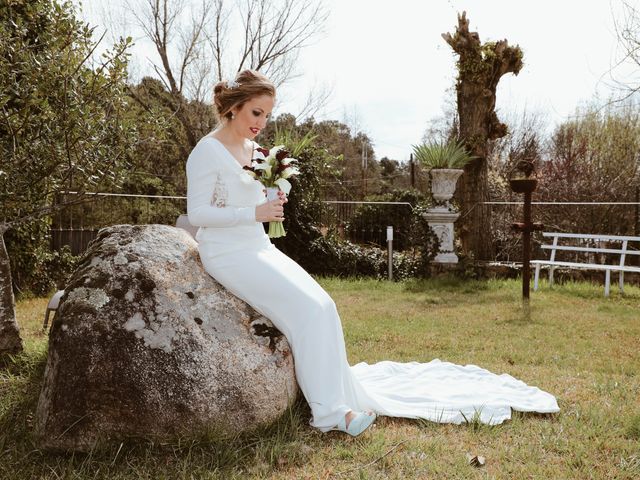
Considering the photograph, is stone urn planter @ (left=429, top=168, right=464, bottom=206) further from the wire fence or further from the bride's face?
the bride's face

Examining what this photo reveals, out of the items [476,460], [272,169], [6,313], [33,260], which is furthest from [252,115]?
[33,260]

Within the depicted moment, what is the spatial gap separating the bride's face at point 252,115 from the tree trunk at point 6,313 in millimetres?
2497

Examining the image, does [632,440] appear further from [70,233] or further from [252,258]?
[70,233]

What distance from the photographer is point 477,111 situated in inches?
431

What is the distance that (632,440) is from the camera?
3.35 metres

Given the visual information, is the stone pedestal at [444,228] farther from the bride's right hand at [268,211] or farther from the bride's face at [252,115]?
the bride's right hand at [268,211]

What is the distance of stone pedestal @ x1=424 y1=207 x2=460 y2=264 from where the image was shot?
10.2 meters

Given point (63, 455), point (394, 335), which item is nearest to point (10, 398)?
point (63, 455)

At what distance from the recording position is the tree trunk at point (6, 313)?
473cm

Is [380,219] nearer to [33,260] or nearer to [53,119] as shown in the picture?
[33,260]

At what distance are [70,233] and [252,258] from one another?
7.50m

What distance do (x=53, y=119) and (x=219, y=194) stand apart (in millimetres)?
2126

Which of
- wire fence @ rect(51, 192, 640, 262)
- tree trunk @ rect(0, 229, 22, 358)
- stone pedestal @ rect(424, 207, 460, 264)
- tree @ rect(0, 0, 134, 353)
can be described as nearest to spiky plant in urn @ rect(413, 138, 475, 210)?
stone pedestal @ rect(424, 207, 460, 264)

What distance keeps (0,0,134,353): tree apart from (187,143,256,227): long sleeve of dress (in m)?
1.58
